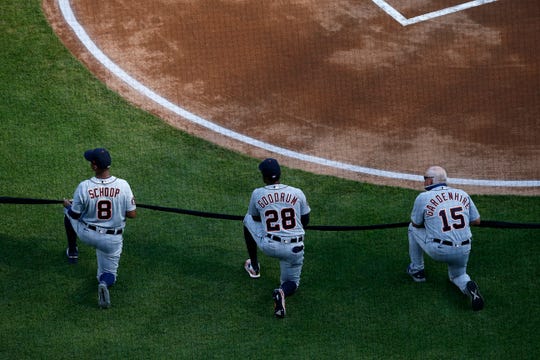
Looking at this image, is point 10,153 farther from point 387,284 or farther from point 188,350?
point 387,284

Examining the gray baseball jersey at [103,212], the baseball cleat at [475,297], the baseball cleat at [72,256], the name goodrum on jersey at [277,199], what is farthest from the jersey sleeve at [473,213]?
the baseball cleat at [72,256]

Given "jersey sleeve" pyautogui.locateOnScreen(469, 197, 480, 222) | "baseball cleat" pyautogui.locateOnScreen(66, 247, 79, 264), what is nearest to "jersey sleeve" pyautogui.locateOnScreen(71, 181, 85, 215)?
"baseball cleat" pyautogui.locateOnScreen(66, 247, 79, 264)

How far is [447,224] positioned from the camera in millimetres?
8781

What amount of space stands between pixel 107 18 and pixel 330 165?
4.69 m

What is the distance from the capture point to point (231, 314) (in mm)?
8859

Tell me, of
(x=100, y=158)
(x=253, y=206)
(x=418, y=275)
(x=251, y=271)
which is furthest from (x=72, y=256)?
(x=418, y=275)

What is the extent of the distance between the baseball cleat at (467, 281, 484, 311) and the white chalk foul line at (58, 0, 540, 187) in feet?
7.48

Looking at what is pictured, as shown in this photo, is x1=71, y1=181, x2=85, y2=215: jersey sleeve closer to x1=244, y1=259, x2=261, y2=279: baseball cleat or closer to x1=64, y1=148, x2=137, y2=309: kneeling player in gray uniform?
x1=64, y1=148, x2=137, y2=309: kneeling player in gray uniform

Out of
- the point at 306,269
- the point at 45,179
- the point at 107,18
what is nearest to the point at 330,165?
the point at 306,269

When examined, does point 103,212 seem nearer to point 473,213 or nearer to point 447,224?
point 447,224

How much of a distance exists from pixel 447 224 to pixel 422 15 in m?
5.96

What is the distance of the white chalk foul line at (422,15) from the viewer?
13.8 metres

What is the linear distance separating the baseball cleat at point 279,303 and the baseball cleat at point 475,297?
71.7 inches

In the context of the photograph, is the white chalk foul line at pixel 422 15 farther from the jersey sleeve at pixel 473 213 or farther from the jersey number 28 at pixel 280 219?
the jersey number 28 at pixel 280 219
